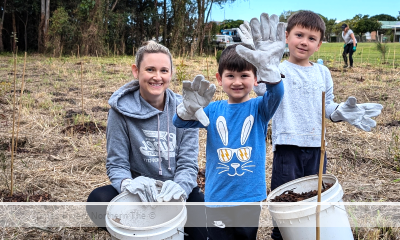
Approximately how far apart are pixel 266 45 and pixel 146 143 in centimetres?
86

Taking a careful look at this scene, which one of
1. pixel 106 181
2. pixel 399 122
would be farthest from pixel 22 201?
pixel 399 122

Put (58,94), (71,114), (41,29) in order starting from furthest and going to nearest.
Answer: (41,29) < (58,94) < (71,114)

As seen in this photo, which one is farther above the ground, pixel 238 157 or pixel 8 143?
pixel 238 157

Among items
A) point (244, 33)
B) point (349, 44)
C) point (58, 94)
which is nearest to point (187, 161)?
point (244, 33)

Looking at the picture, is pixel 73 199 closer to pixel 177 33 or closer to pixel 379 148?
pixel 379 148

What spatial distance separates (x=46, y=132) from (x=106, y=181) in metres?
1.32

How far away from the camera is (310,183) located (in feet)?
5.07

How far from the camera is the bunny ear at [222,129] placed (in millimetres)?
1535

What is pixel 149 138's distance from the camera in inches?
73.3

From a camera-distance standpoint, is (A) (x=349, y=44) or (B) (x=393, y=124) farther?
(A) (x=349, y=44)

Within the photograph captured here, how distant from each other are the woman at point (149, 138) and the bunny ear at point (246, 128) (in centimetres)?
44

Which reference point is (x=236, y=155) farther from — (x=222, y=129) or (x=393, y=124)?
(x=393, y=124)

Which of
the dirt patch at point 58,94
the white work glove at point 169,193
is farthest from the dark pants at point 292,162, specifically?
the dirt patch at point 58,94

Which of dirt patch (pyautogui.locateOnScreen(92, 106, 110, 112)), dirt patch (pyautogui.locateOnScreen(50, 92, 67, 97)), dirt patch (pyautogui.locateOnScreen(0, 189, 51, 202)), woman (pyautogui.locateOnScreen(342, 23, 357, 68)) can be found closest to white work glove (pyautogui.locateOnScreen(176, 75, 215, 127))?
dirt patch (pyautogui.locateOnScreen(0, 189, 51, 202))
